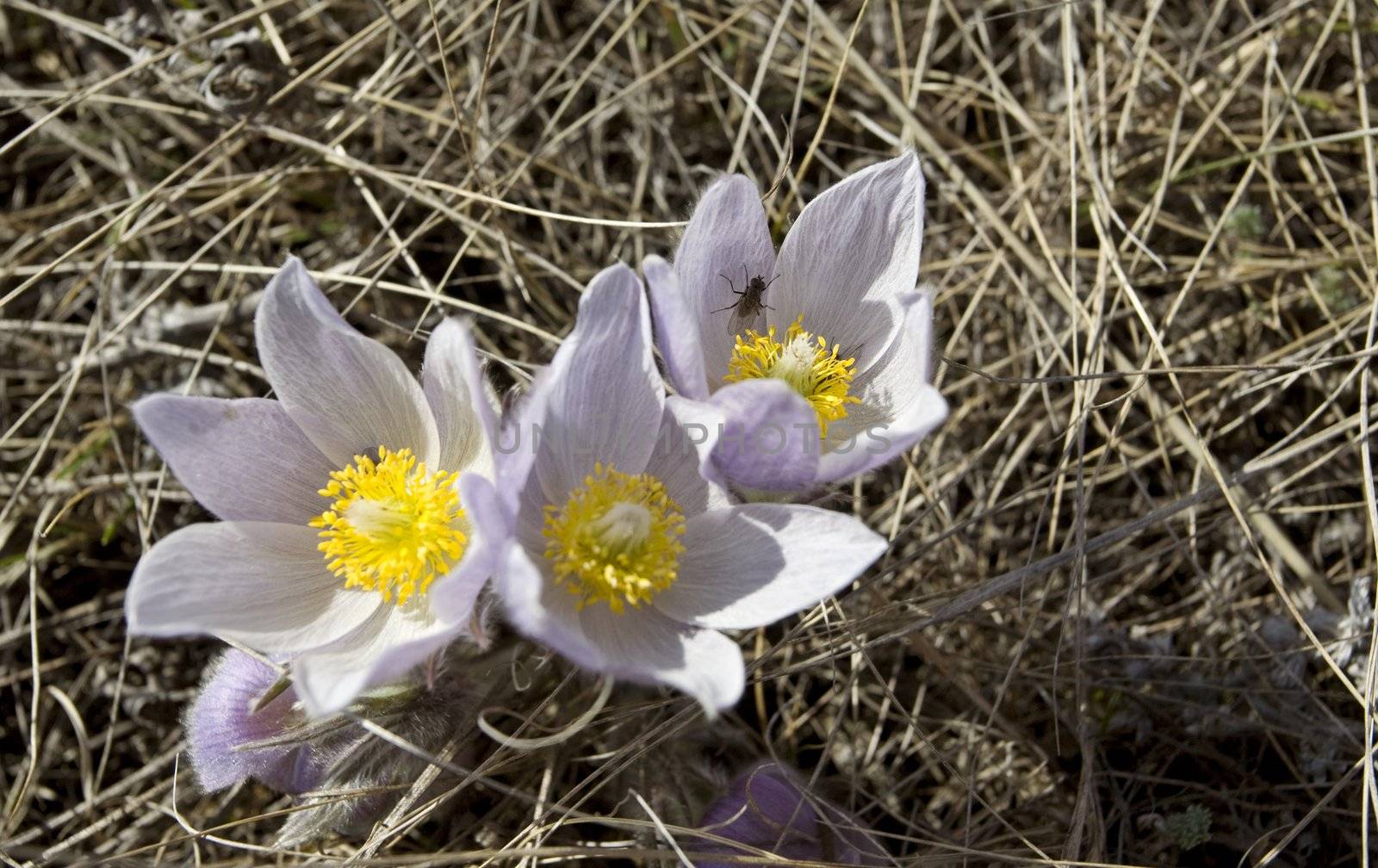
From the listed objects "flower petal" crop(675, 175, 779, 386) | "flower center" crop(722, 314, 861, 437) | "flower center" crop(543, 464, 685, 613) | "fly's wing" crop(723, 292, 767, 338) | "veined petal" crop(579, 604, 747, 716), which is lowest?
"veined petal" crop(579, 604, 747, 716)

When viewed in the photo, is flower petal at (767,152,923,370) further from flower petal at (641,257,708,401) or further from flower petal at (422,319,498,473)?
flower petal at (422,319,498,473)

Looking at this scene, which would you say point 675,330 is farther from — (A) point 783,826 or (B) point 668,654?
(A) point 783,826

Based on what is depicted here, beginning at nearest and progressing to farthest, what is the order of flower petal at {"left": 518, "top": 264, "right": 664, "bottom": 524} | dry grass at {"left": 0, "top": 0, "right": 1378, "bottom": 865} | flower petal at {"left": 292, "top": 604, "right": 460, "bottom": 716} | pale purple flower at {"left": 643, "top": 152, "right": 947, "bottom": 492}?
flower petal at {"left": 292, "top": 604, "right": 460, "bottom": 716} < flower petal at {"left": 518, "top": 264, "right": 664, "bottom": 524} < pale purple flower at {"left": 643, "top": 152, "right": 947, "bottom": 492} < dry grass at {"left": 0, "top": 0, "right": 1378, "bottom": 865}

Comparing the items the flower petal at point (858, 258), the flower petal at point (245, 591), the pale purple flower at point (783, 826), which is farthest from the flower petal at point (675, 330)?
the pale purple flower at point (783, 826)

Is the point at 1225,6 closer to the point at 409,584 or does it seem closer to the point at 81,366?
the point at 409,584

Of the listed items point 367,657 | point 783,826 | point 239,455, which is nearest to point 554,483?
point 367,657

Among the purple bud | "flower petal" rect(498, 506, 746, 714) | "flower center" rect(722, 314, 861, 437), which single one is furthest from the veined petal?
the purple bud

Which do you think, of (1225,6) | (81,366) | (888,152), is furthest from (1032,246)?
(81,366)
